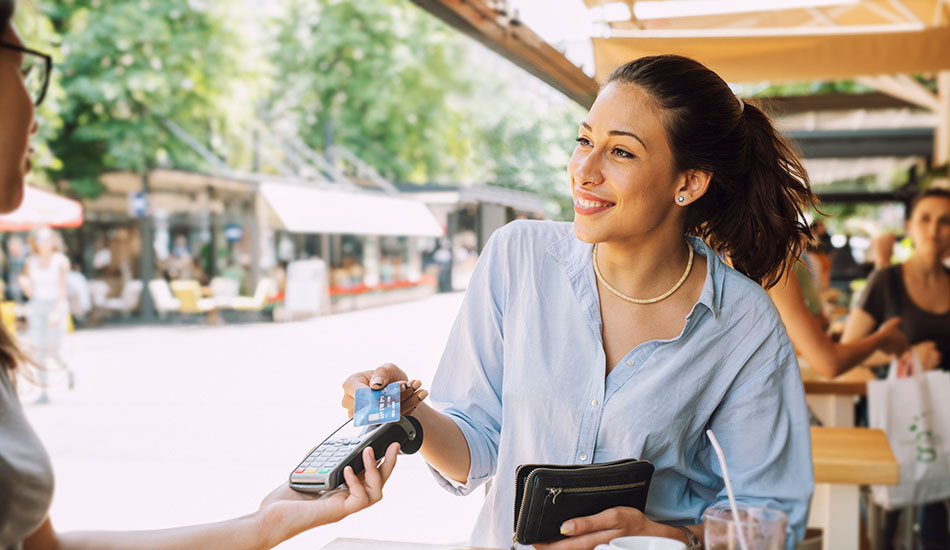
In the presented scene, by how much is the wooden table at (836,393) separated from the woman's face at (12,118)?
340 centimetres

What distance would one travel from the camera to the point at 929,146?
12.6 metres

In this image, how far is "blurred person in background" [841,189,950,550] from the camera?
3887mm

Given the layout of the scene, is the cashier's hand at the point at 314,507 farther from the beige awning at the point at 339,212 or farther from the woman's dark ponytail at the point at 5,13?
the beige awning at the point at 339,212

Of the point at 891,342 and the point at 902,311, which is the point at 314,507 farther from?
the point at 902,311

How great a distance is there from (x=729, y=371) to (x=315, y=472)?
0.81 m

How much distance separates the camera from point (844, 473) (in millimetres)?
2662

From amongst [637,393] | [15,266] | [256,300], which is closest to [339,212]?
[256,300]

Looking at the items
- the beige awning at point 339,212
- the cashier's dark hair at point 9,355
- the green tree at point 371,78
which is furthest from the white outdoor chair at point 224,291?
the cashier's dark hair at point 9,355

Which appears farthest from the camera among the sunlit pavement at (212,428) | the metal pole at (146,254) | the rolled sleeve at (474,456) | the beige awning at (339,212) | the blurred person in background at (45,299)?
the beige awning at (339,212)

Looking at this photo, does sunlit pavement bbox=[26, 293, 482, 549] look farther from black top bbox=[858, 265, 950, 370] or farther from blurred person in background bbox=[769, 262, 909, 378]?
black top bbox=[858, 265, 950, 370]

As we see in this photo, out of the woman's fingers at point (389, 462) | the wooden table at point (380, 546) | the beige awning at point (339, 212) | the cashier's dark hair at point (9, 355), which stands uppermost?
the beige awning at point (339, 212)

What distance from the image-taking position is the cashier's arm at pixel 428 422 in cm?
164

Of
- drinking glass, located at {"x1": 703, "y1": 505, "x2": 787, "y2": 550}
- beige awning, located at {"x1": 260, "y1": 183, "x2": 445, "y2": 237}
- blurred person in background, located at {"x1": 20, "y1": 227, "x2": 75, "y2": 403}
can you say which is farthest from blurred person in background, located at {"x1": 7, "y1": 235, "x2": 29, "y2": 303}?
drinking glass, located at {"x1": 703, "y1": 505, "x2": 787, "y2": 550}

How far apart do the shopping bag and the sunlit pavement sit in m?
1.66
